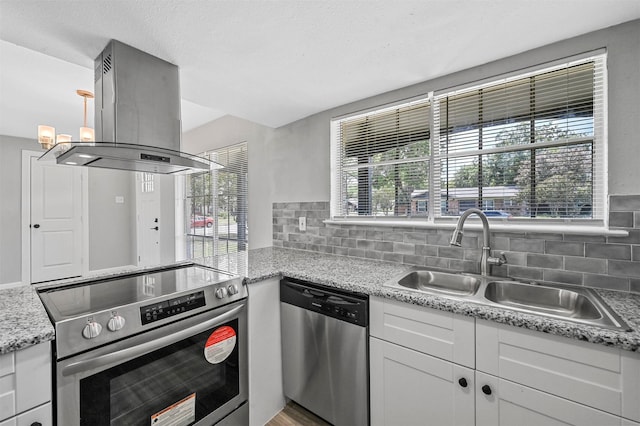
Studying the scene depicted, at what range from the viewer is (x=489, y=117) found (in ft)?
5.57

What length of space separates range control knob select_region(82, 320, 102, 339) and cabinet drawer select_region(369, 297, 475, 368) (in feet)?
3.81

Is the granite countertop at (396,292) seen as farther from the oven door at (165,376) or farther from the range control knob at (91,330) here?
the range control knob at (91,330)

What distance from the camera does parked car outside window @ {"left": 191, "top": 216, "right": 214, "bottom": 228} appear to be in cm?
386

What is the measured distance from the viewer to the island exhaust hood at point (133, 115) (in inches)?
55.5

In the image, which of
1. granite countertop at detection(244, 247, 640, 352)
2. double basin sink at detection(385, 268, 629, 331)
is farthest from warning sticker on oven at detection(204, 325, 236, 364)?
double basin sink at detection(385, 268, 629, 331)

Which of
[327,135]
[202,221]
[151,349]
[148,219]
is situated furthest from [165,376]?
[148,219]

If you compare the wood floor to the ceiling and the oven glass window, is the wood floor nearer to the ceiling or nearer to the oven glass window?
the oven glass window

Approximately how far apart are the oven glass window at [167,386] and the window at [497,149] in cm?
147

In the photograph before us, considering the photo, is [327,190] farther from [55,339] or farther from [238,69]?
[55,339]

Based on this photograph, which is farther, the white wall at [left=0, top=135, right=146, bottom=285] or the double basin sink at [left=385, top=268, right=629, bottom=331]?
the white wall at [left=0, top=135, right=146, bottom=285]

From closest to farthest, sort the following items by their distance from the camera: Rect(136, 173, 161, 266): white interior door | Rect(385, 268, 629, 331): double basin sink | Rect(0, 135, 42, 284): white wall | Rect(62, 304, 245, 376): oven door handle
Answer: Rect(62, 304, 245, 376): oven door handle
Rect(385, 268, 629, 331): double basin sink
Rect(0, 135, 42, 284): white wall
Rect(136, 173, 161, 266): white interior door

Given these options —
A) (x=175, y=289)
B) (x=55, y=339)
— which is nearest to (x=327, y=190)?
(x=175, y=289)

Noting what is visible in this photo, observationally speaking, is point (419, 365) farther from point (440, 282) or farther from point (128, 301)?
point (128, 301)

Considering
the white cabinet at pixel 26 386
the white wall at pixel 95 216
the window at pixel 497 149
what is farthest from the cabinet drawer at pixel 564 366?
the white wall at pixel 95 216
